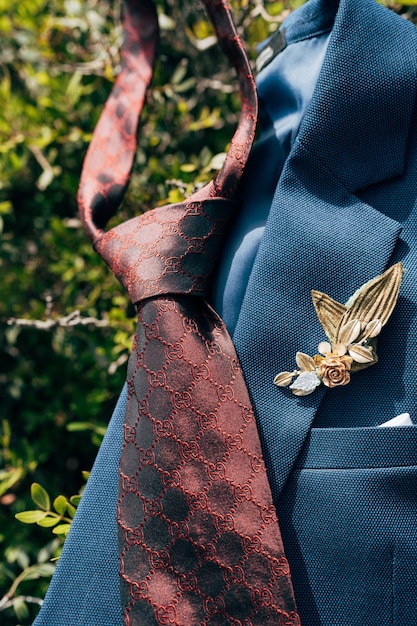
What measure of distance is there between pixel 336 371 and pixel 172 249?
0.84 ft

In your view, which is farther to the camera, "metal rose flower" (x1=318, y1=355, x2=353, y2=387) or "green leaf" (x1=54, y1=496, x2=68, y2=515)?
"green leaf" (x1=54, y1=496, x2=68, y2=515)

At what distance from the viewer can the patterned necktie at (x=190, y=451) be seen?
0.62 metres

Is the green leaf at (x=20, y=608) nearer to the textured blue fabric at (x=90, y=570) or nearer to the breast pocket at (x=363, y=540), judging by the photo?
the textured blue fabric at (x=90, y=570)

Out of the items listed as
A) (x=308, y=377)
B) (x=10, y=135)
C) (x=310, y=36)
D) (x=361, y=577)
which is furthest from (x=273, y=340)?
(x=10, y=135)

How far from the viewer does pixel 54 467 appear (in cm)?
139

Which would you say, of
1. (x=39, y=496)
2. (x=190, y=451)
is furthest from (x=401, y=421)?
(x=39, y=496)

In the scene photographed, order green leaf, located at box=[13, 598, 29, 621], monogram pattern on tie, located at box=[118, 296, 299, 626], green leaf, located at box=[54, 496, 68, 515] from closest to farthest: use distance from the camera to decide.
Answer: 1. monogram pattern on tie, located at box=[118, 296, 299, 626]
2. green leaf, located at box=[54, 496, 68, 515]
3. green leaf, located at box=[13, 598, 29, 621]

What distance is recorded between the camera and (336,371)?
647 millimetres

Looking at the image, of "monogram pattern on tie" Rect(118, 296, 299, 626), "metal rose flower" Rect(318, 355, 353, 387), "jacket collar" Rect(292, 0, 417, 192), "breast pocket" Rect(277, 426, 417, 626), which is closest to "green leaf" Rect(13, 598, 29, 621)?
"monogram pattern on tie" Rect(118, 296, 299, 626)

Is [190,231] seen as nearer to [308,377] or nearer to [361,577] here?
[308,377]

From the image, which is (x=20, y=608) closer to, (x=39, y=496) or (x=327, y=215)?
(x=39, y=496)

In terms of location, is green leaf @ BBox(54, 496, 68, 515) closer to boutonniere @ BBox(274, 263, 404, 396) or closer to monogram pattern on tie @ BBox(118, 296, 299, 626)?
monogram pattern on tie @ BBox(118, 296, 299, 626)

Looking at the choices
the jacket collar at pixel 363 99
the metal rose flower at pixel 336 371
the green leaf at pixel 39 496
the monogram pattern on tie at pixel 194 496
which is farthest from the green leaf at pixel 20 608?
the jacket collar at pixel 363 99

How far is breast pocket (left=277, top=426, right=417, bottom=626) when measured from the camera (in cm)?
63
